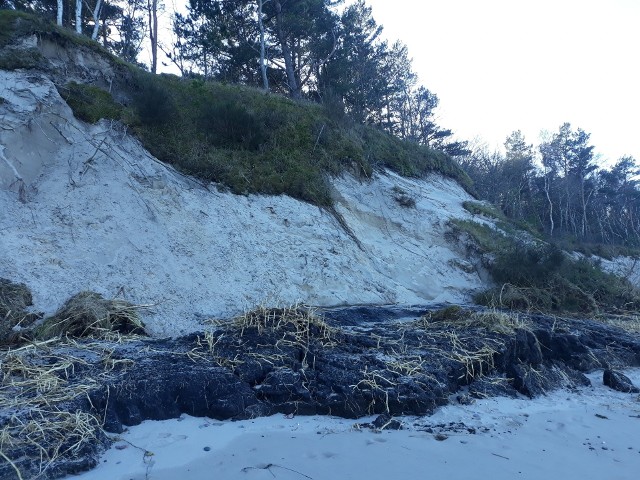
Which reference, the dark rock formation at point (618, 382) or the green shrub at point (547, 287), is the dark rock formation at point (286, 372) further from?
the green shrub at point (547, 287)

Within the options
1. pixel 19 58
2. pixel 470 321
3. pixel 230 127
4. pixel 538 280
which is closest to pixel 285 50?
pixel 230 127

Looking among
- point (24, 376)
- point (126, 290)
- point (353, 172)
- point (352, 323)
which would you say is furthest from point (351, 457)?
point (353, 172)

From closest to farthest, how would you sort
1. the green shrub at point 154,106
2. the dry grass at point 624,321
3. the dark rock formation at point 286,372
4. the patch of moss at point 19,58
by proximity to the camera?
the dark rock formation at point 286,372, the dry grass at point 624,321, the patch of moss at point 19,58, the green shrub at point 154,106

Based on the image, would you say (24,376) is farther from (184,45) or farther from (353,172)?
(184,45)

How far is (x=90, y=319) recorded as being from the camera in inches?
249

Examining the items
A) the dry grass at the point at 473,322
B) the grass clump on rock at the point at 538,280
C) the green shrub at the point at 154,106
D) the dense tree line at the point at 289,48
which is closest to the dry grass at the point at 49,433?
the dry grass at the point at 473,322

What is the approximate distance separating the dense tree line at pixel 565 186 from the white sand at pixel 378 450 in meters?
26.4

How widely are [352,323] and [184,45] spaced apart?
21.4m

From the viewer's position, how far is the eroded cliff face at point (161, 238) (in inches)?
302

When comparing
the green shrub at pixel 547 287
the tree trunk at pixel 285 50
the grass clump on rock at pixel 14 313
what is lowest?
the grass clump on rock at pixel 14 313

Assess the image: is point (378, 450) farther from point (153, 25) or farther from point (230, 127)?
point (153, 25)

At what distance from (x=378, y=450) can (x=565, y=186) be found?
123 feet

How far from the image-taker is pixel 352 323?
764 cm

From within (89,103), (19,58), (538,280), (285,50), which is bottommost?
(538,280)
